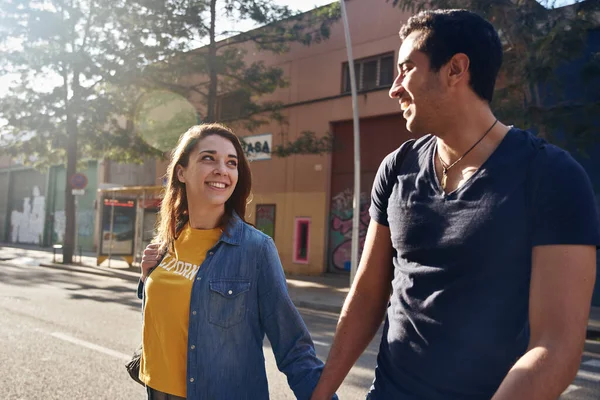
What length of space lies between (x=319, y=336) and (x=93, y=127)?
14.9 metres

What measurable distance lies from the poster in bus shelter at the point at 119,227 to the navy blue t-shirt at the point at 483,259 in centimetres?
2040

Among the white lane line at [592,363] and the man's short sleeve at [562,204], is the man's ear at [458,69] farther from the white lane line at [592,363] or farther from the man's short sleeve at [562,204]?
the white lane line at [592,363]

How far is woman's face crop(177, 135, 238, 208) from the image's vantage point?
2688 millimetres

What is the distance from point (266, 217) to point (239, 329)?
1958 centimetres

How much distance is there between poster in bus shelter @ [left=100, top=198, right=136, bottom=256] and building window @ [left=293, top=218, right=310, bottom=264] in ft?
18.6

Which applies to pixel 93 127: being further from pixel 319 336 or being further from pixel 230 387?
pixel 230 387

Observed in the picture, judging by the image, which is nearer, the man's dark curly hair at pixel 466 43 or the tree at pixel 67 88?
the man's dark curly hair at pixel 466 43

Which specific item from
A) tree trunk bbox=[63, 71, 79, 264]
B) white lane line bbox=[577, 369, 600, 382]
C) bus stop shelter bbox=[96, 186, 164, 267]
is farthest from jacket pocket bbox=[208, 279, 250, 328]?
tree trunk bbox=[63, 71, 79, 264]

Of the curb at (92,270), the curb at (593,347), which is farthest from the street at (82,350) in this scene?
the curb at (92,270)

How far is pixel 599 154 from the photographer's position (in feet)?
45.9

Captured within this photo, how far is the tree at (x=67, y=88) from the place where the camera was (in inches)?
777

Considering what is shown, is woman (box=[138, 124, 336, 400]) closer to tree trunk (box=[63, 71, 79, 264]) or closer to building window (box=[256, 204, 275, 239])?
building window (box=[256, 204, 275, 239])

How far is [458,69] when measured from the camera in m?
1.78

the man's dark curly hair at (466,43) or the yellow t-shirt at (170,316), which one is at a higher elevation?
the man's dark curly hair at (466,43)
